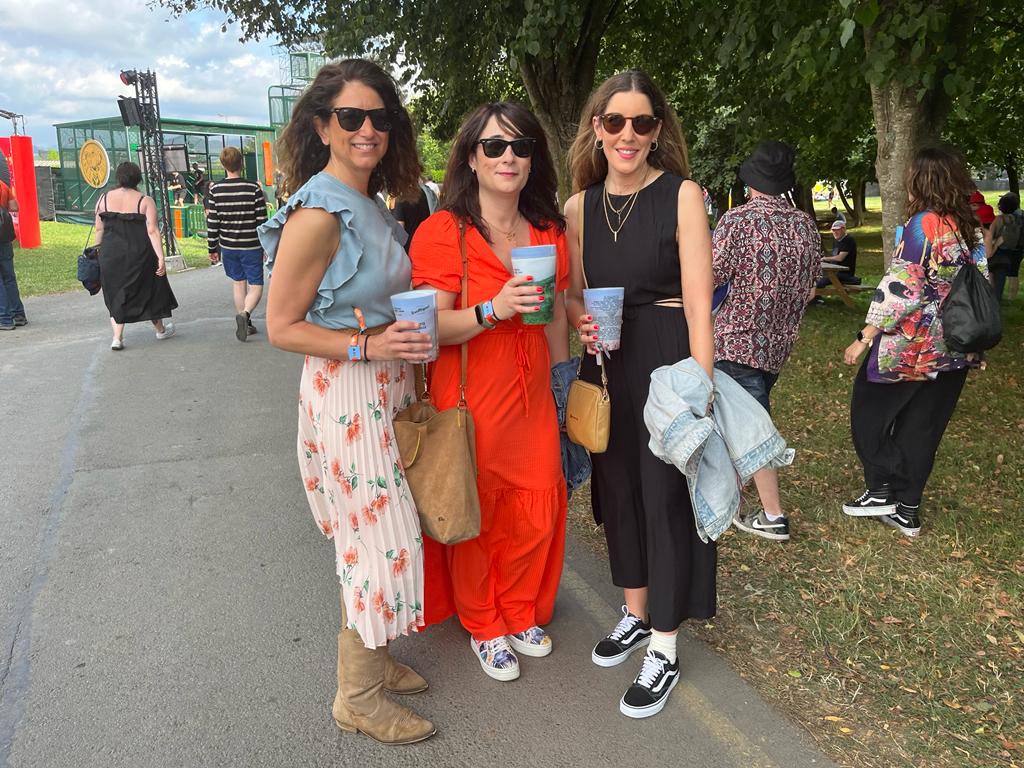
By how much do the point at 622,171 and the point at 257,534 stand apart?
2798 millimetres

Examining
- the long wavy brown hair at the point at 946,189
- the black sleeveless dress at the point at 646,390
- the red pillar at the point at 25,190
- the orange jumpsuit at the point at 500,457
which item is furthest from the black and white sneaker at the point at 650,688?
the red pillar at the point at 25,190

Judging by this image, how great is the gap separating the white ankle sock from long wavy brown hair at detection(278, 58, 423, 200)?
1.71 meters

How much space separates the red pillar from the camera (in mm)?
21438

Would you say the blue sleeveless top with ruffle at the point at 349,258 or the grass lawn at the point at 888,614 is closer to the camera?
the blue sleeveless top with ruffle at the point at 349,258

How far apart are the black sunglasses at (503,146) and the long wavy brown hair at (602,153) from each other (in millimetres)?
294

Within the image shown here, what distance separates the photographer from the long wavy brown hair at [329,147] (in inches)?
101

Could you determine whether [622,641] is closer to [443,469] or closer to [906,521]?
[443,469]

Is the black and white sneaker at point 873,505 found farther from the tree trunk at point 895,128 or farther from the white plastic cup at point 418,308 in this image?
the white plastic cup at point 418,308

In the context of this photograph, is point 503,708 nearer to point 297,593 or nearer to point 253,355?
point 297,593

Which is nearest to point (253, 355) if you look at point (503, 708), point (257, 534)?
Answer: point (257, 534)

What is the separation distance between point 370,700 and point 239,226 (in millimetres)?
7577

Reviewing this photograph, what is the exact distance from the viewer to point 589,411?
2.86m

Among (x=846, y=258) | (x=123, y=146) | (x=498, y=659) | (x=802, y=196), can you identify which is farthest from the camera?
(x=123, y=146)

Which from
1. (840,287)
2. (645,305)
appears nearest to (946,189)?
(645,305)
